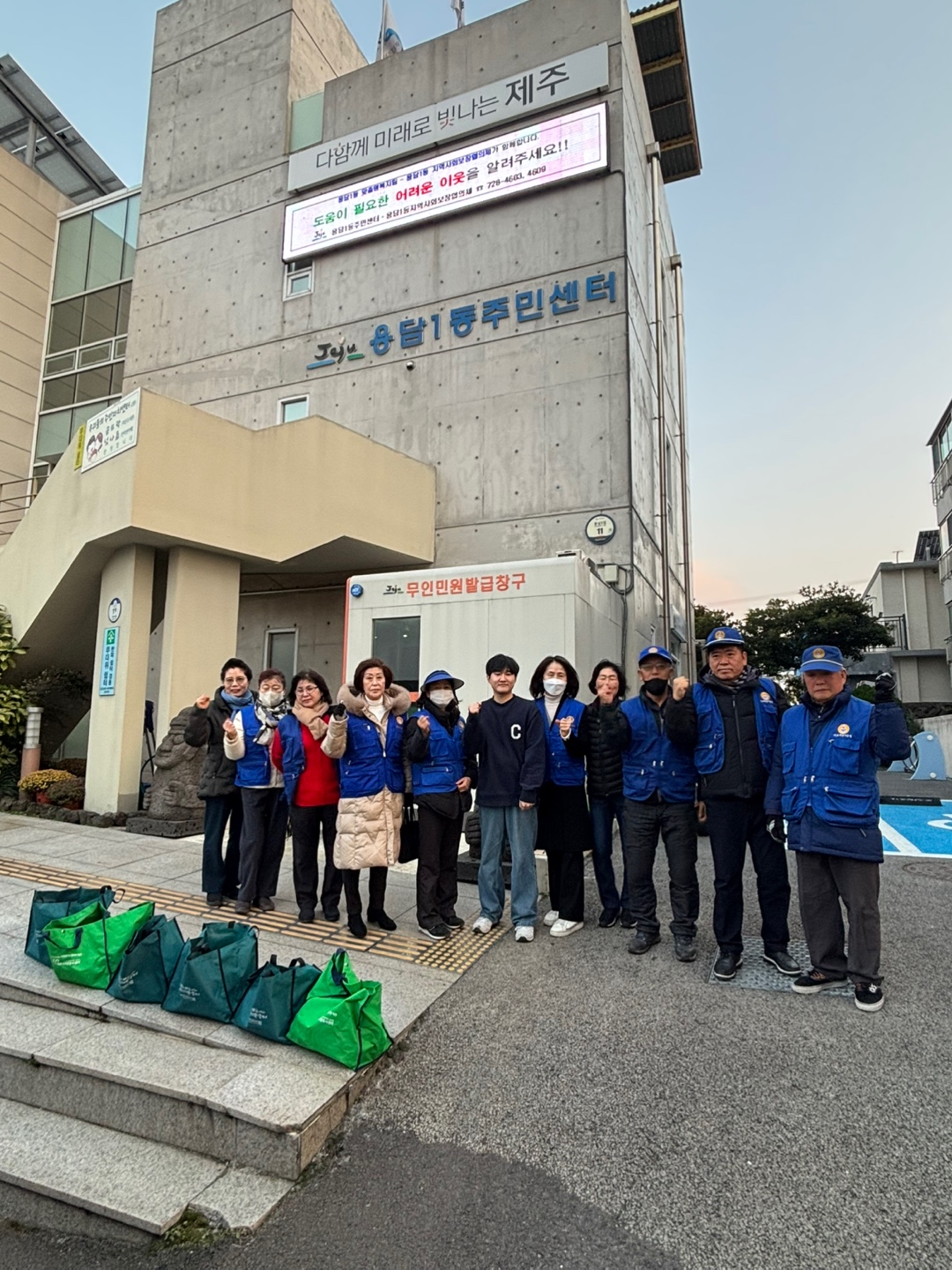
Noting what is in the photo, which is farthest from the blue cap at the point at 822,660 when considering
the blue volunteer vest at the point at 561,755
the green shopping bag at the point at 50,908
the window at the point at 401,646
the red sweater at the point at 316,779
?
the window at the point at 401,646

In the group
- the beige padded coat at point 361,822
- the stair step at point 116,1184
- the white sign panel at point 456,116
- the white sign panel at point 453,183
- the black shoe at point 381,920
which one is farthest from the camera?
the white sign panel at point 456,116

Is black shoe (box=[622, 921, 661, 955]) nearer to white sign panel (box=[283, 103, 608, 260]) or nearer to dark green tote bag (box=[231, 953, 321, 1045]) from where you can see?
dark green tote bag (box=[231, 953, 321, 1045])

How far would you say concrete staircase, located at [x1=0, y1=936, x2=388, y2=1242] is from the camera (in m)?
2.52

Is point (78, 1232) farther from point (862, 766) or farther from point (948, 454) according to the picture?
point (948, 454)

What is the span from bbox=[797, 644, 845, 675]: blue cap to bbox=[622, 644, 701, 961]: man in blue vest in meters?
0.83

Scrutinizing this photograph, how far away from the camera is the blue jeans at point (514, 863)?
4.89 meters

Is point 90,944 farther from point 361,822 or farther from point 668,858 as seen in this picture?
point 668,858

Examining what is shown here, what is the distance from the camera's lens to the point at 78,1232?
2.48 metres

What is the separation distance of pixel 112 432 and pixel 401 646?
15.2 ft

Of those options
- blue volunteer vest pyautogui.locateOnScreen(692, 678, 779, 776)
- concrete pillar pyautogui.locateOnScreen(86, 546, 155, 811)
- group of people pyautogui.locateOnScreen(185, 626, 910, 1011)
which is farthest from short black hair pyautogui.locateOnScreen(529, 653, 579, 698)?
concrete pillar pyautogui.locateOnScreen(86, 546, 155, 811)

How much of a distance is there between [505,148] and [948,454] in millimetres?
31768

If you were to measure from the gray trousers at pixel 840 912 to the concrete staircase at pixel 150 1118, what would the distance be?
248 cm

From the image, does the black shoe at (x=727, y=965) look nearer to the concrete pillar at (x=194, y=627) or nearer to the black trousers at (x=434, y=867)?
the black trousers at (x=434, y=867)

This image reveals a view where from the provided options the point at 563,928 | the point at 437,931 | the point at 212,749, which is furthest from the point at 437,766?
the point at 212,749
